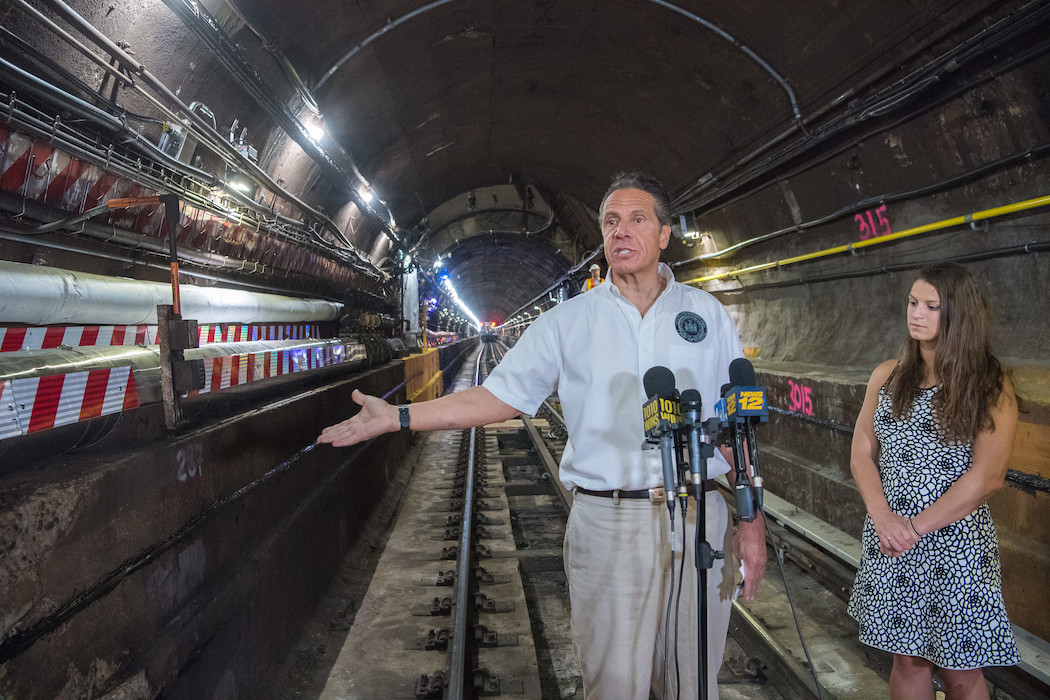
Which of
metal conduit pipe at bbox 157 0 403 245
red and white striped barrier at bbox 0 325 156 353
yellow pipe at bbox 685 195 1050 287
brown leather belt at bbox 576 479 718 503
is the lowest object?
brown leather belt at bbox 576 479 718 503

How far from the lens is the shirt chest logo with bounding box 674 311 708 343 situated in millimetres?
2070

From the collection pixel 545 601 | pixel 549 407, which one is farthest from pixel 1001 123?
pixel 549 407

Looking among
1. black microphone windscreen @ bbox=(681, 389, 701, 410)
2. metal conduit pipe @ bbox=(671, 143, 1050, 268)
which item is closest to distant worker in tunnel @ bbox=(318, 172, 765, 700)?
black microphone windscreen @ bbox=(681, 389, 701, 410)

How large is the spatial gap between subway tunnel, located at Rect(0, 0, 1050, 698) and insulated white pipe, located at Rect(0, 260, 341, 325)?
0.03m

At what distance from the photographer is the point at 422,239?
17688 mm

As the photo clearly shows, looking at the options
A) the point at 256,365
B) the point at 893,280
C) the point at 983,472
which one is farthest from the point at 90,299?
the point at 893,280

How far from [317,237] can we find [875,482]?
8.22 meters

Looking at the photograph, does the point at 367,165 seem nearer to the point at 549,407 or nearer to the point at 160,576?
the point at 549,407

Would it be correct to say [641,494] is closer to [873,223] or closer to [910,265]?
[910,265]

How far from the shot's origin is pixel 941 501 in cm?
232

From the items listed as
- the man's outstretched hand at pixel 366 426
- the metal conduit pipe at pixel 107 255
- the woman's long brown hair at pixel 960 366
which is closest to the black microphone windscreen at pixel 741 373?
the man's outstretched hand at pixel 366 426

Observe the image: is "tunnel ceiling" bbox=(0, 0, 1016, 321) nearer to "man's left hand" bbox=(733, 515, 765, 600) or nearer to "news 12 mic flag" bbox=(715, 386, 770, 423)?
"news 12 mic flag" bbox=(715, 386, 770, 423)

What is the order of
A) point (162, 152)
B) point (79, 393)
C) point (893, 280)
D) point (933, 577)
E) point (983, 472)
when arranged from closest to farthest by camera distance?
point (983, 472)
point (933, 577)
point (79, 393)
point (162, 152)
point (893, 280)

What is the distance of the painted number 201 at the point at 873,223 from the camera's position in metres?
6.22
